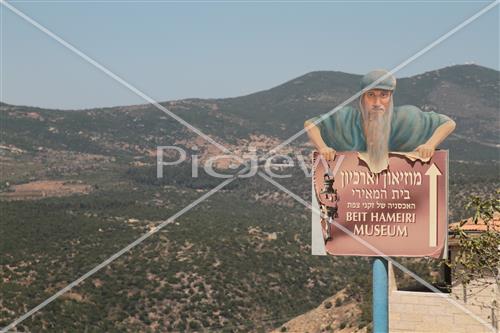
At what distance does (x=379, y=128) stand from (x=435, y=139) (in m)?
1.57

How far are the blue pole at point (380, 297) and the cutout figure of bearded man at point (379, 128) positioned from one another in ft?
9.06

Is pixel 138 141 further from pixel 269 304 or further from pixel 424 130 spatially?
pixel 424 130

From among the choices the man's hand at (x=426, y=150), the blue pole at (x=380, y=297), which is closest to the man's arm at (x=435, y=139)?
the man's hand at (x=426, y=150)

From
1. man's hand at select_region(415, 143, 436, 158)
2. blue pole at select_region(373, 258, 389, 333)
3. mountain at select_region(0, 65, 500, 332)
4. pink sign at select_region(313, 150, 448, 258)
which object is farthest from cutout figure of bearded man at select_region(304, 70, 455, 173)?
mountain at select_region(0, 65, 500, 332)

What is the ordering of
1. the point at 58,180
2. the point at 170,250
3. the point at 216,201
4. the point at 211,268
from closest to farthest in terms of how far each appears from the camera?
the point at 211,268, the point at 170,250, the point at 216,201, the point at 58,180

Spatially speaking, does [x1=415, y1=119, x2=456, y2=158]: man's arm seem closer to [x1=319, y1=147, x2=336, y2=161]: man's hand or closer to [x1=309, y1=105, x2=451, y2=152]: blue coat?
[x1=309, y1=105, x2=451, y2=152]: blue coat

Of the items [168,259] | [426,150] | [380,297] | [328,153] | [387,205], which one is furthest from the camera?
[168,259]

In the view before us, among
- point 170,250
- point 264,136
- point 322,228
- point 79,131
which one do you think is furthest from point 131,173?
point 322,228

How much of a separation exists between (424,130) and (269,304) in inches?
1437

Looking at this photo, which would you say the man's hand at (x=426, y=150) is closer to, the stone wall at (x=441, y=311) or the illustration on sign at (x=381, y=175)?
the illustration on sign at (x=381, y=175)

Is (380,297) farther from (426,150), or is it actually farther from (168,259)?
(168,259)

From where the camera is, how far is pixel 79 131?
568 ft

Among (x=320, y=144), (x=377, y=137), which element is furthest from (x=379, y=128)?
(x=320, y=144)

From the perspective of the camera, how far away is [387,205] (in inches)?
978
